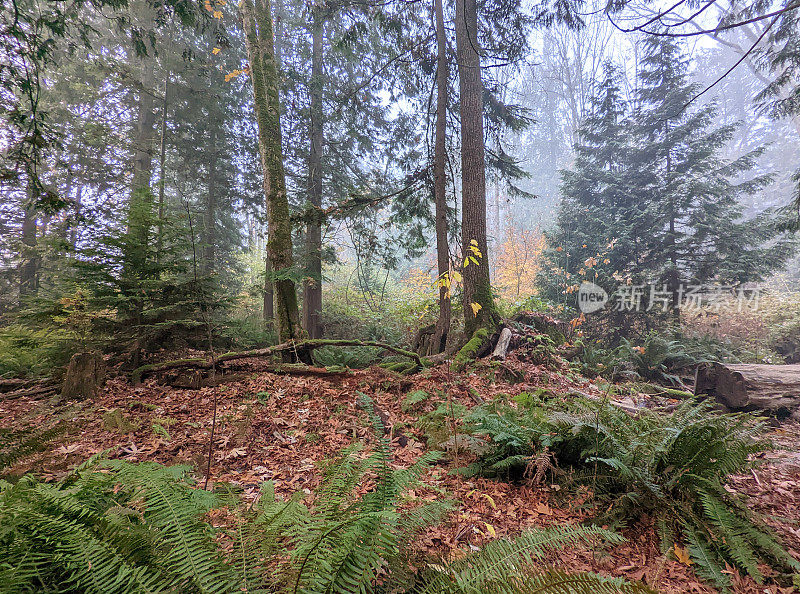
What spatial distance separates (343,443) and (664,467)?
8.77 ft

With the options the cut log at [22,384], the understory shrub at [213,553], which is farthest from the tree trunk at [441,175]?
the cut log at [22,384]

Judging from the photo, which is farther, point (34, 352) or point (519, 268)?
point (519, 268)

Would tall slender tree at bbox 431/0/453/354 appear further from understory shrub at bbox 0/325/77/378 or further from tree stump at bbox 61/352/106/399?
understory shrub at bbox 0/325/77/378

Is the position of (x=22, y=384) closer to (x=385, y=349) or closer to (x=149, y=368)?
(x=149, y=368)

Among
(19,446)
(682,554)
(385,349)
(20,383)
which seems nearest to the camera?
(19,446)

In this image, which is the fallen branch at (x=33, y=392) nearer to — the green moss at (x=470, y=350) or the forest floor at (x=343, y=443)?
the forest floor at (x=343, y=443)

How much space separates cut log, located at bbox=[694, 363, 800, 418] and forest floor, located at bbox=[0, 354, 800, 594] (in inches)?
12.8

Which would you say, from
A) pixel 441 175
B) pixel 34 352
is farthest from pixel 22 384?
pixel 441 175

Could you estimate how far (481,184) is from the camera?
6.50m

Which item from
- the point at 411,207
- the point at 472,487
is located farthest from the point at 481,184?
the point at 472,487

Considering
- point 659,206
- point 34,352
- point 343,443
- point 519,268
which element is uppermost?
point 659,206

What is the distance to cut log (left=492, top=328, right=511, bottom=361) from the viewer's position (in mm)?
5789

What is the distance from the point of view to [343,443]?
11.1 ft

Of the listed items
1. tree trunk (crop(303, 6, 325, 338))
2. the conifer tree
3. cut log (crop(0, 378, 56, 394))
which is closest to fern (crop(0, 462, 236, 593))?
cut log (crop(0, 378, 56, 394))
